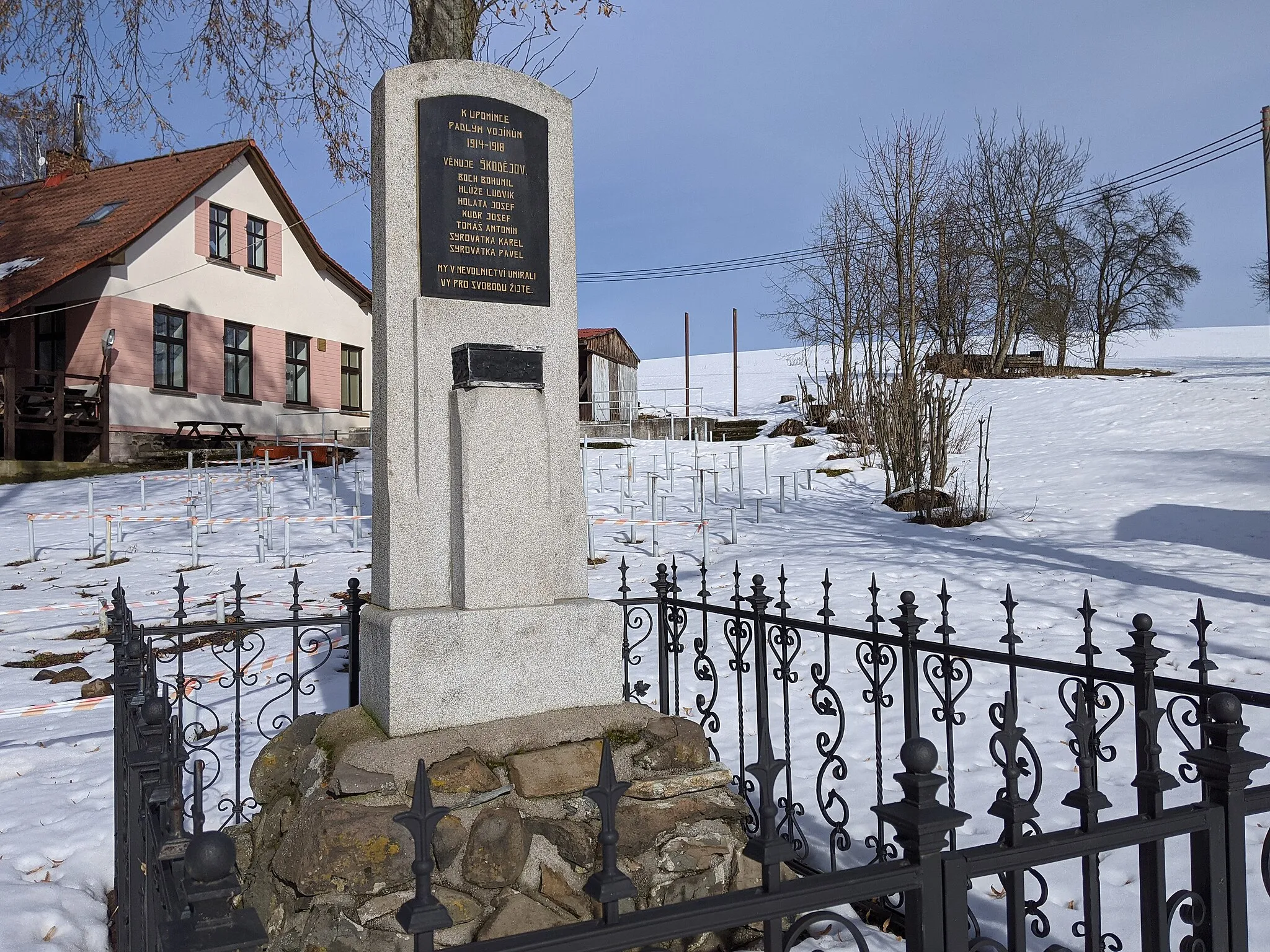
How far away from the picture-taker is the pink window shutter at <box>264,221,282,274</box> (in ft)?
74.1

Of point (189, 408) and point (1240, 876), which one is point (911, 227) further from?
point (1240, 876)

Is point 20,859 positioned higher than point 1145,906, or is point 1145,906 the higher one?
point 1145,906

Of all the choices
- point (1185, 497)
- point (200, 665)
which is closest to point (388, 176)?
point (200, 665)

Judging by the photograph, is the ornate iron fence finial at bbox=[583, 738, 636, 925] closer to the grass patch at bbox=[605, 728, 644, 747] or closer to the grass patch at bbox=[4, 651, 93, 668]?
the grass patch at bbox=[605, 728, 644, 747]

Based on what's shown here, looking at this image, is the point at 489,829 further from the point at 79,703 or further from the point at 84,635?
the point at 84,635

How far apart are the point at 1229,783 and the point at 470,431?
9.06 feet

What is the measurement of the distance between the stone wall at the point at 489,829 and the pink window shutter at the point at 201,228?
66.1ft

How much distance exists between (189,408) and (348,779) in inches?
788

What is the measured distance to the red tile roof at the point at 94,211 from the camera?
1847cm

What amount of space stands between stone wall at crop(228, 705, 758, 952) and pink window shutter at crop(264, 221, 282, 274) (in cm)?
2150

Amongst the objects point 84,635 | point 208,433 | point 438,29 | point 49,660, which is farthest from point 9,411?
point 438,29

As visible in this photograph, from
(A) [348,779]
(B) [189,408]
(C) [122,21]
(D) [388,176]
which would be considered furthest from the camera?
(B) [189,408]

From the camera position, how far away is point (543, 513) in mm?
3754

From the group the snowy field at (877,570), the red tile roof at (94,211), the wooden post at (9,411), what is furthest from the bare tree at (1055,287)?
the wooden post at (9,411)
